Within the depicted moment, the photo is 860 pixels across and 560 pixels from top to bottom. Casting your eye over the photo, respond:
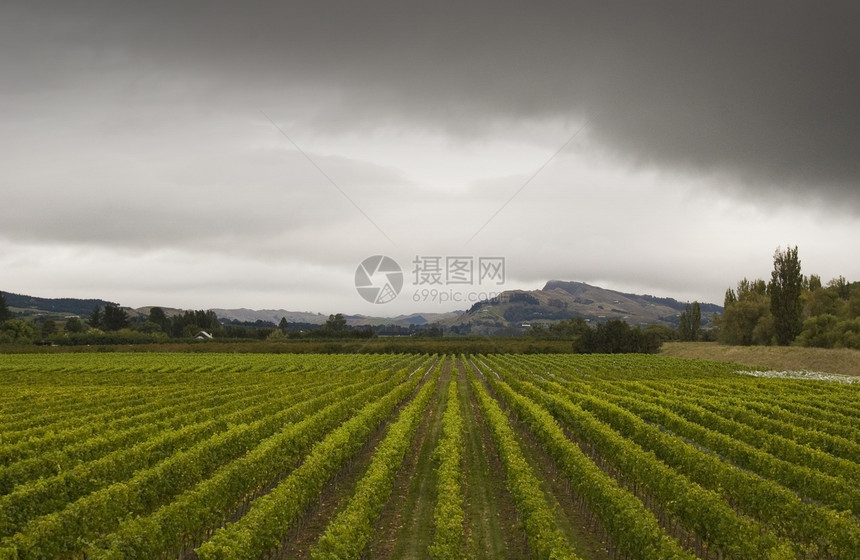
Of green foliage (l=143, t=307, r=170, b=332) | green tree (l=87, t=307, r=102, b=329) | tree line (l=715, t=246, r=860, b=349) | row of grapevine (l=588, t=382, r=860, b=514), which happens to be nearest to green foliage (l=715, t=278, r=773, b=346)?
tree line (l=715, t=246, r=860, b=349)

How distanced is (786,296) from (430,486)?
87777 millimetres

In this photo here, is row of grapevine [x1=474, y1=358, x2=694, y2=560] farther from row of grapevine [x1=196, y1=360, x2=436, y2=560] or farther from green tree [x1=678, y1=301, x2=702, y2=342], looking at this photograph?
green tree [x1=678, y1=301, x2=702, y2=342]

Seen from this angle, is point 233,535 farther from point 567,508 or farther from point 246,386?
point 246,386

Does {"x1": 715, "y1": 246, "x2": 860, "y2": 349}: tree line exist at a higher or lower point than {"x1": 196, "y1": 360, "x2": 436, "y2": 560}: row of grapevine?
higher

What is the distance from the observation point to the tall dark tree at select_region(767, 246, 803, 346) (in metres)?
81.3

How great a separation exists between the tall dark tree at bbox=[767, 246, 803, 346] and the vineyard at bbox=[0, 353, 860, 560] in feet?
208

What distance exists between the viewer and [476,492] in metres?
16.3

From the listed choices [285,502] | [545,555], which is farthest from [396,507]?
[545,555]

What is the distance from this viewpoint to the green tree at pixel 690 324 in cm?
12988

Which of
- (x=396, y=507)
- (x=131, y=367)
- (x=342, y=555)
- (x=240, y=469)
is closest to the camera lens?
(x=342, y=555)

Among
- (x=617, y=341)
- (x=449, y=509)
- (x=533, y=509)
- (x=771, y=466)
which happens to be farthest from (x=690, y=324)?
(x=449, y=509)

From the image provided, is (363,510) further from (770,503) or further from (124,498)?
(770,503)

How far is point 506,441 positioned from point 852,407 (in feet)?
74.9

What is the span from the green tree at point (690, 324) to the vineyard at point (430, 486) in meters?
110
